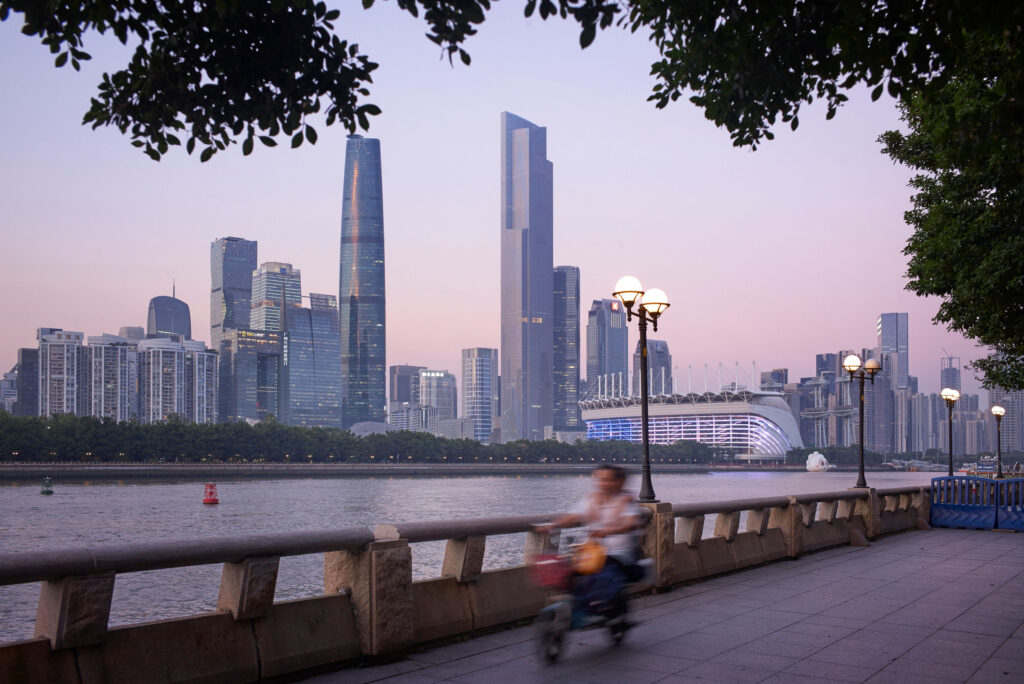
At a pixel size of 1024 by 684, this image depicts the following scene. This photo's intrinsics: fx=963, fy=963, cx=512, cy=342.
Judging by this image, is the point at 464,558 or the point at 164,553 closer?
the point at 164,553

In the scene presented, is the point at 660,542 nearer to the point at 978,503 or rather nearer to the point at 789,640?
the point at 789,640

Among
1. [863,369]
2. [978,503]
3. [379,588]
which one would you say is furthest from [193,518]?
[379,588]

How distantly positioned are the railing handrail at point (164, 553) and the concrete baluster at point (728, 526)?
27.3ft

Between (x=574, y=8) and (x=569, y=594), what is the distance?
529cm

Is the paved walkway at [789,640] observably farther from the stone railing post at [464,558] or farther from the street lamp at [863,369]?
the street lamp at [863,369]

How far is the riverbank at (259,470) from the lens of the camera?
414ft

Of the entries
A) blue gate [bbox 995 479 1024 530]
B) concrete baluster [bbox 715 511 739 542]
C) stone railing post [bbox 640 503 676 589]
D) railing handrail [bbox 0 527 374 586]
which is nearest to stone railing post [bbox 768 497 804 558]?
concrete baluster [bbox 715 511 739 542]

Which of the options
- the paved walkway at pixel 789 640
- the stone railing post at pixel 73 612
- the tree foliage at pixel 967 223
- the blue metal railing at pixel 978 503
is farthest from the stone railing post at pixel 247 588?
the blue metal railing at pixel 978 503

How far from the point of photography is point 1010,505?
82.4ft

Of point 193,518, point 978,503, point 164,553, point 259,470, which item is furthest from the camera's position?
point 259,470

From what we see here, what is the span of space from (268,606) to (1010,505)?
22.9 m

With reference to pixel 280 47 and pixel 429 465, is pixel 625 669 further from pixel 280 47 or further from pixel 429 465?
pixel 429 465

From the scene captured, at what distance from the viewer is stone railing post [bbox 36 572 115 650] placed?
6.50 meters

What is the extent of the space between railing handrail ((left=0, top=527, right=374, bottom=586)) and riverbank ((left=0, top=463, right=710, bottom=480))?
122m
